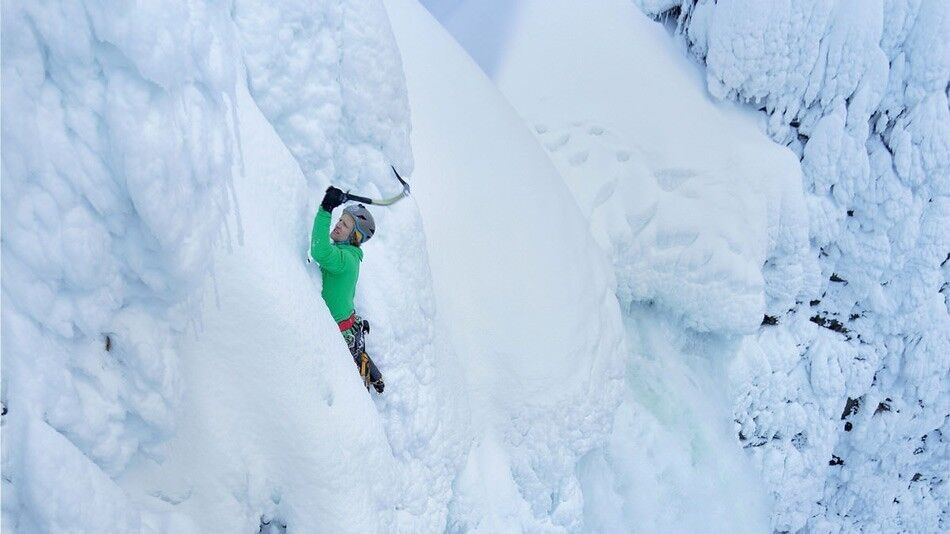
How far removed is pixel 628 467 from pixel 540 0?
173 inches

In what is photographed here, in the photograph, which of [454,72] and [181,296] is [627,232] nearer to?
[454,72]

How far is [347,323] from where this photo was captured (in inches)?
112

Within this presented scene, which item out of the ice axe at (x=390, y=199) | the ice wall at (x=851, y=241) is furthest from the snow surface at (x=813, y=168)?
the ice axe at (x=390, y=199)

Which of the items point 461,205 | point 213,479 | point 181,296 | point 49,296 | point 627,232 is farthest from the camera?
Answer: point 627,232

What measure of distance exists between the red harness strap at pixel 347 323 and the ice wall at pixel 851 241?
489cm

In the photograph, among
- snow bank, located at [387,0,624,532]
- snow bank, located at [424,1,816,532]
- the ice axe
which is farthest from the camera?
snow bank, located at [424,1,816,532]

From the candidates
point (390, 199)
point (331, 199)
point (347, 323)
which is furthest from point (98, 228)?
point (390, 199)

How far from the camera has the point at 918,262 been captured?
6.94 meters

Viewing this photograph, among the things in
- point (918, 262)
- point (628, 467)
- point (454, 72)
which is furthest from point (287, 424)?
point (918, 262)

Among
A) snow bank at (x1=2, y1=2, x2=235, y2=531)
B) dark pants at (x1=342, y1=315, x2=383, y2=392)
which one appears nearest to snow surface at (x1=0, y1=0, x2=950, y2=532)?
snow bank at (x1=2, y1=2, x2=235, y2=531)

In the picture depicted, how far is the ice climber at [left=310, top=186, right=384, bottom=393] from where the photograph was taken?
256 cm

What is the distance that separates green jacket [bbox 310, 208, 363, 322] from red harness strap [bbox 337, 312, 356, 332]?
21mm

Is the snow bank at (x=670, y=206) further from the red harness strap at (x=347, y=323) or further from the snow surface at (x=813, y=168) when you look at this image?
the red harness strap at (x=347, y=323)

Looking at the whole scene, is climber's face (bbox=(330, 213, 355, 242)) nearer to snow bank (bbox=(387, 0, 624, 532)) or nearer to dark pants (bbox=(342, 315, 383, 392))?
dark pants (bbox=(342, 315, 383, 392))
